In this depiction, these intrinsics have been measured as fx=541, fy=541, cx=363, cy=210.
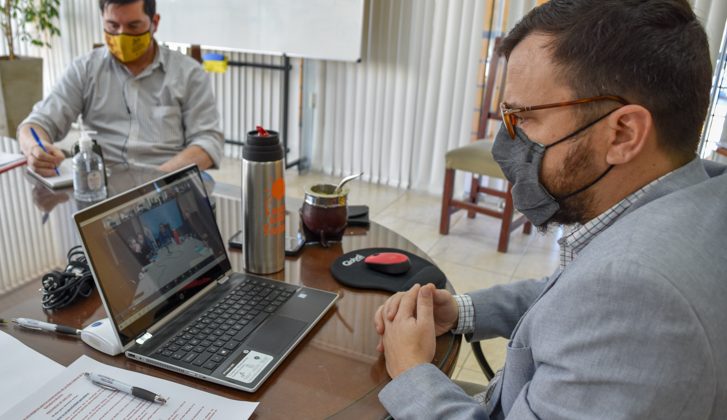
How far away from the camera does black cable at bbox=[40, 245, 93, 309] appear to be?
37.2 inches

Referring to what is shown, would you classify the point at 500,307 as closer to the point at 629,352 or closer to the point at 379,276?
the point at 379,276

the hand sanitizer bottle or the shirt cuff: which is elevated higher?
the hand sanitizer bottle

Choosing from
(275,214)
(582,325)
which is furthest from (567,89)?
(275,214)

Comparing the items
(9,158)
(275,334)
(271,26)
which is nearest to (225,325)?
(275,334)

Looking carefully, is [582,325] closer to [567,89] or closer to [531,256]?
[567,89]

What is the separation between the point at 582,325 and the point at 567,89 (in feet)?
1.15

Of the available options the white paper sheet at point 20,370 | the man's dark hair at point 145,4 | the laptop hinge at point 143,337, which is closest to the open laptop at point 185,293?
the laptop hinge at point 143,337

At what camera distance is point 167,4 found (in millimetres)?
4133

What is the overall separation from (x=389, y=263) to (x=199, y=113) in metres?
1.40

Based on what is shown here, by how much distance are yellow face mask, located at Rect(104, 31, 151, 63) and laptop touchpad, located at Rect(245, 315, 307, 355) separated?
1569mm

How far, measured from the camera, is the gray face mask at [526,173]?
0.86 metres

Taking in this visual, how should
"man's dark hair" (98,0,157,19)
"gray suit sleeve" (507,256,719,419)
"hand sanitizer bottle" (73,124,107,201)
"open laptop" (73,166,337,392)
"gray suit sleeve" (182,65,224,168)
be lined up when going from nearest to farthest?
"gray suit sleeve" (507,256,719,419) → "open laptop" (73,166,337,392) → "hand sanitizer bottle" (73,124,107,201) → "man's dark hair" (98,0,157,19) → "gray suit sleeve" (182,65,224,168)

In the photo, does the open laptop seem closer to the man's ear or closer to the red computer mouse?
the red computer mouse

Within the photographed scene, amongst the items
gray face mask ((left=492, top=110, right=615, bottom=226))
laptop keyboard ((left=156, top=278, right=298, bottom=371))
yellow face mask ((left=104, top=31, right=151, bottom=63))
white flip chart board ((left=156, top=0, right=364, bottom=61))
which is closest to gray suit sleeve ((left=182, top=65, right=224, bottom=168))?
yellow face mask ((left=104, top=31, right=151, bottom=63))
